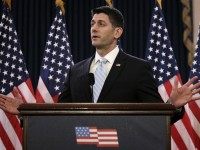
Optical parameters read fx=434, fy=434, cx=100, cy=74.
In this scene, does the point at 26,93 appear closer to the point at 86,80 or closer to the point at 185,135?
the point at 185,135

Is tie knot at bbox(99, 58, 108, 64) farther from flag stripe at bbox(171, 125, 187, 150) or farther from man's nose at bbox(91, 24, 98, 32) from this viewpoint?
flag stripe at bbox(171, 125, 187, 150)

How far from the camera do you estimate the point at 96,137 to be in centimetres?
179

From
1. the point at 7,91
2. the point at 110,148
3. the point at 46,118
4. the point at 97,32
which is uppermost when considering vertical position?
the point at 97,32

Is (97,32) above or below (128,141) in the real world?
above

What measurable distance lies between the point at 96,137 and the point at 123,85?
0.89m

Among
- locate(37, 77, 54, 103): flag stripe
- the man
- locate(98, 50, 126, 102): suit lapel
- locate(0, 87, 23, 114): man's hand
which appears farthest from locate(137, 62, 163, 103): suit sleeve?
locate(37, 77, 54, 103): flag stripe

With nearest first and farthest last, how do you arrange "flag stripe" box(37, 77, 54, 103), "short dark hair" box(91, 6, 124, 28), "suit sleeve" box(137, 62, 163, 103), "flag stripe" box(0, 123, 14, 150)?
"suit sleeve" box(137, 62, 163, 103) → "short dark hair" box(91, 6, 124, 28) → "flag stripe" box(0, 123, 14, 150) → "flag stripe" box(37, 77, 54, 103)

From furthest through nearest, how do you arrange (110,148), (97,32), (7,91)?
(7,91) → (97,32) → (110,148)

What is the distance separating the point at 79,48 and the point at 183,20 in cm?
138

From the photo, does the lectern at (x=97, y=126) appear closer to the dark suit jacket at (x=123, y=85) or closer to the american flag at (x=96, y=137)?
the american flag at (x=96, y=137)

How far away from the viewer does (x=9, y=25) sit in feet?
17.3

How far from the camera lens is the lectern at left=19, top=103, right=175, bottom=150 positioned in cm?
180

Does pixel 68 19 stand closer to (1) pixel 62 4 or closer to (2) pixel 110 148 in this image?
(1) pixel 62 4

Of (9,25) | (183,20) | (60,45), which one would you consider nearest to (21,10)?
(9,25)
